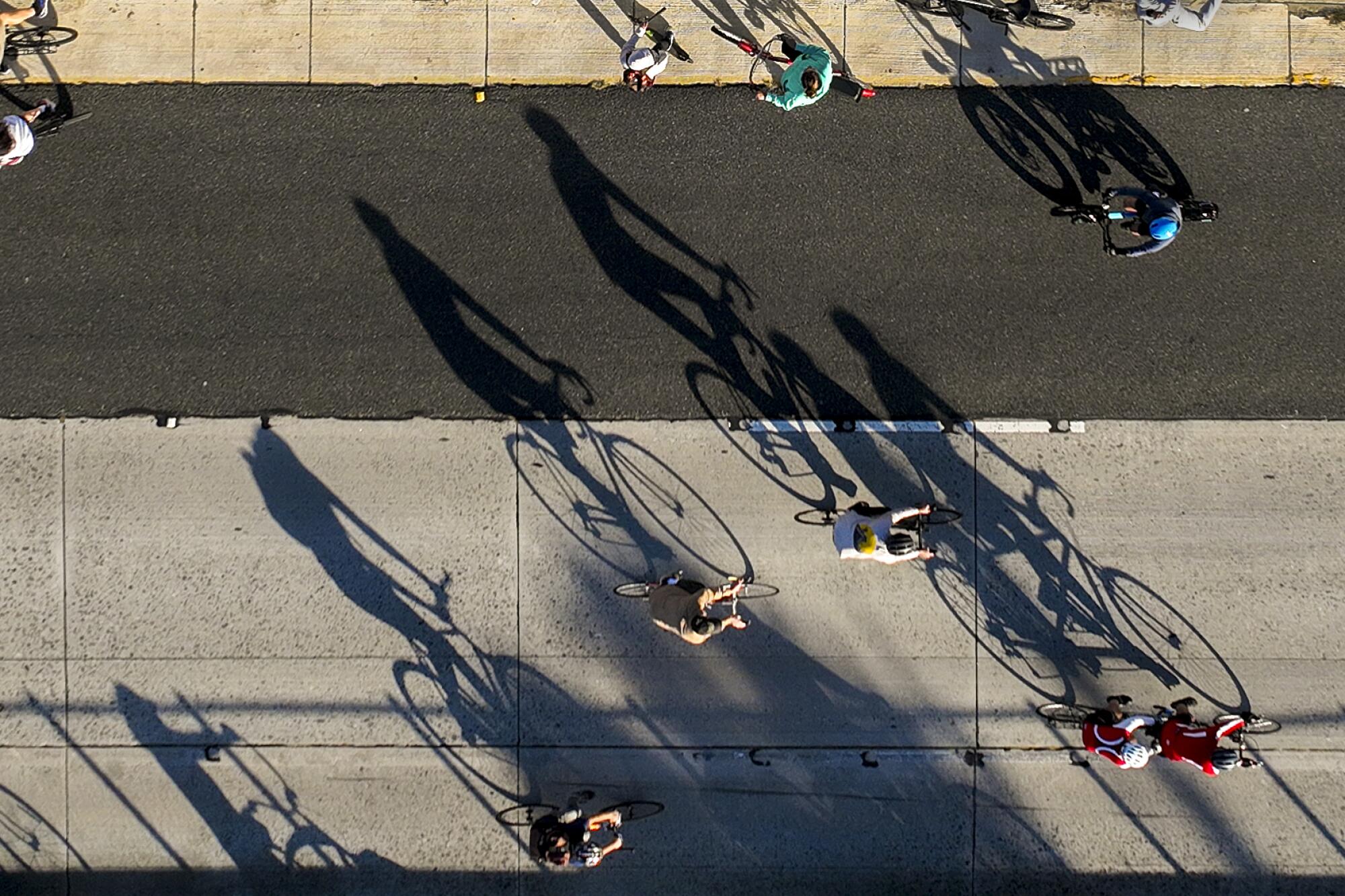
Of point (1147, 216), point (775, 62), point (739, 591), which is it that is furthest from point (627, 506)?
point (1147, 216)

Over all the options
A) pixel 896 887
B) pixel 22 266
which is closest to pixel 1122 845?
pixel 896 887

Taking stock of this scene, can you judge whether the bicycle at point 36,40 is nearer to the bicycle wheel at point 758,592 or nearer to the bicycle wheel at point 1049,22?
the bicycle wheel at point 758,592

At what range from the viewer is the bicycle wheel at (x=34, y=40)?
8.01 meters

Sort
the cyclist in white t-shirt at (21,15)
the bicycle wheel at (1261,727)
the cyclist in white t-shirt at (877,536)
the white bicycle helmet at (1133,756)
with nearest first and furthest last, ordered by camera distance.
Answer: the cyclist in white t-shirt at (877,536), the white bicycle helmet at (1133,756), the cyclist in white t-shirt at (21,15), the bicycle wheel at (1261,727)

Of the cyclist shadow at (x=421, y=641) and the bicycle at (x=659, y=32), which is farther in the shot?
the bicycle at (x=659, y=32)

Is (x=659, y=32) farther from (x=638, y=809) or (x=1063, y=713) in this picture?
(x=1063, y=713)

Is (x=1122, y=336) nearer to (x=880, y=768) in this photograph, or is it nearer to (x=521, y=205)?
(x=880, y=768)

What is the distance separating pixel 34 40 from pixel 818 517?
29.4ft

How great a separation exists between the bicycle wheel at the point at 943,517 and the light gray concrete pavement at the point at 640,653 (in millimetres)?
115

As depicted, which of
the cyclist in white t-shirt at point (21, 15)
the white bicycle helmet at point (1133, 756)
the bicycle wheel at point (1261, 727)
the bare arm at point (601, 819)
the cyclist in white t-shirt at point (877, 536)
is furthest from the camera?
the bicycle wheel at point (1261, 727)

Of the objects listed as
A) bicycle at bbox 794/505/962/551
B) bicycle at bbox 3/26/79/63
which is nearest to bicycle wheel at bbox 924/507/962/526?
bicycle at bbox 794/505/962/551

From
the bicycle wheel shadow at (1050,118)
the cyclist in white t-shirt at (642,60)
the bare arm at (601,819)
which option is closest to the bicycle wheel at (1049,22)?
the bicycle wheel shadow at (1050,118)

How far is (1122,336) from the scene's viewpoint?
7957 millimetres

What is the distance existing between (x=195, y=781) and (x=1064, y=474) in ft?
29.2
